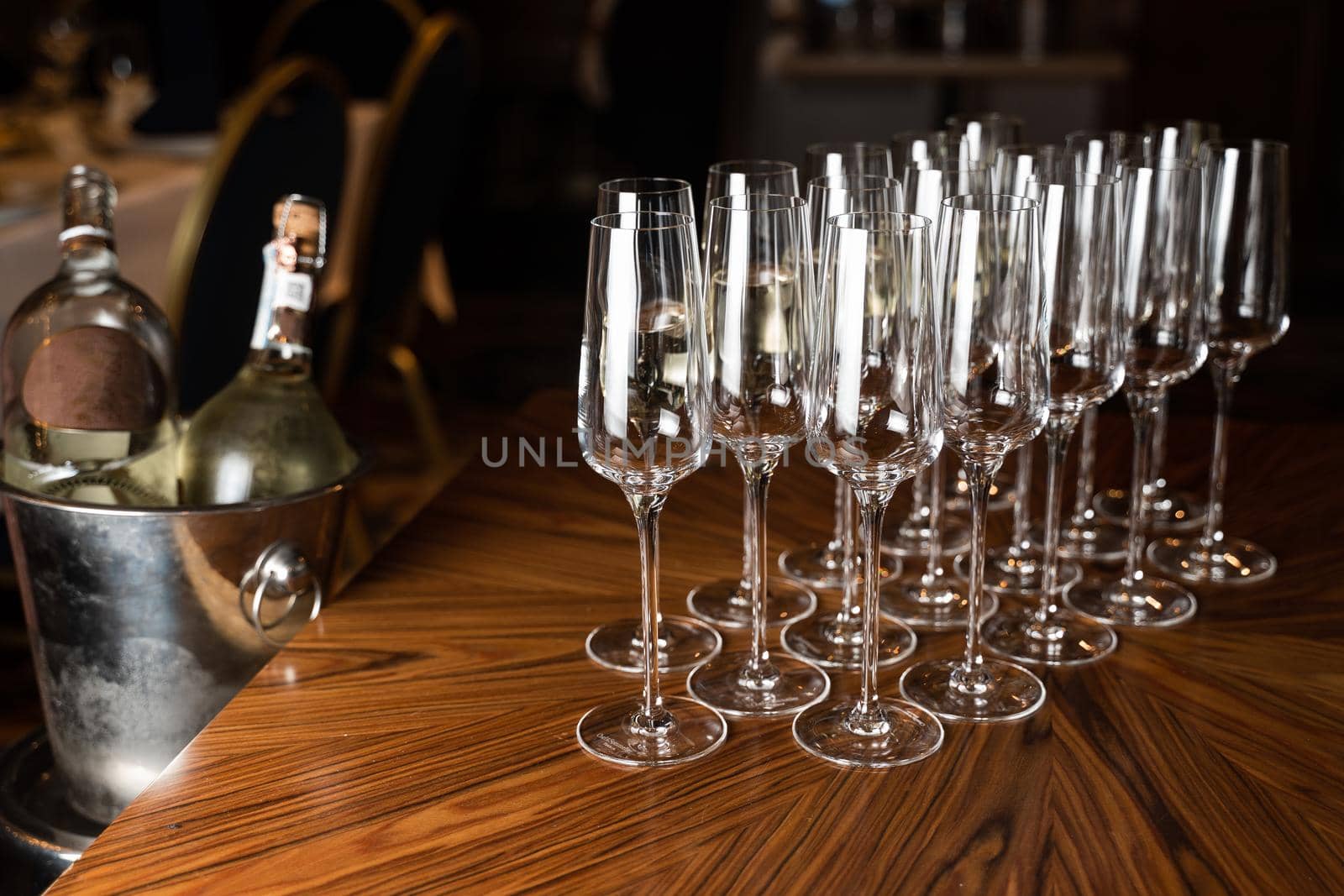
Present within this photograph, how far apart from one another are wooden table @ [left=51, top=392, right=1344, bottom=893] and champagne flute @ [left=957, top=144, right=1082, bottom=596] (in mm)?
96

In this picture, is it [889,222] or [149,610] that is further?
[149,610]

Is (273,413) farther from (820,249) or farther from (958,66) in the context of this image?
(958,66)

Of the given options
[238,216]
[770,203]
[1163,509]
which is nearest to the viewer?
[770,203]

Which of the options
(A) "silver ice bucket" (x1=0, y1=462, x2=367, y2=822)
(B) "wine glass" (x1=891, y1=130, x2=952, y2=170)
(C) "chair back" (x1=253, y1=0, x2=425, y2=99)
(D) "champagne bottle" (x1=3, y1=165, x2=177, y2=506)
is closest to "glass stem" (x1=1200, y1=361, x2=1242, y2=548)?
(B) "wine glass" (x1=891, y1=130, x2=952, y2=170)

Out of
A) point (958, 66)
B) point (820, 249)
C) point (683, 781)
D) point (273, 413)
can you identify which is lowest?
point (683, 781)

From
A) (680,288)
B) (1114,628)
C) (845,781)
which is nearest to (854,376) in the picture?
(680,288)

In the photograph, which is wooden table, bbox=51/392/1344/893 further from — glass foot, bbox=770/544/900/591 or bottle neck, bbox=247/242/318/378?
bottle neck, bbox=247/242/318/378

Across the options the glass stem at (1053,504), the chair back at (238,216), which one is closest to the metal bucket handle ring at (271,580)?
the glass stem at (1053,504)

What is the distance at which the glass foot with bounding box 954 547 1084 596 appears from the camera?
927 mm

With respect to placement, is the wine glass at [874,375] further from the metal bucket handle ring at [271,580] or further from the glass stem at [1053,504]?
the metal bucket handle ring at [271,580]

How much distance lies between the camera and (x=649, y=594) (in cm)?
72

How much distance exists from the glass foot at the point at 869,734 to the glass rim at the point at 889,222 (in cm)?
25

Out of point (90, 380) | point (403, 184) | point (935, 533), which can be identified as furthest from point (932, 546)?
point (403, 184)

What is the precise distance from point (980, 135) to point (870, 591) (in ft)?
1.52
